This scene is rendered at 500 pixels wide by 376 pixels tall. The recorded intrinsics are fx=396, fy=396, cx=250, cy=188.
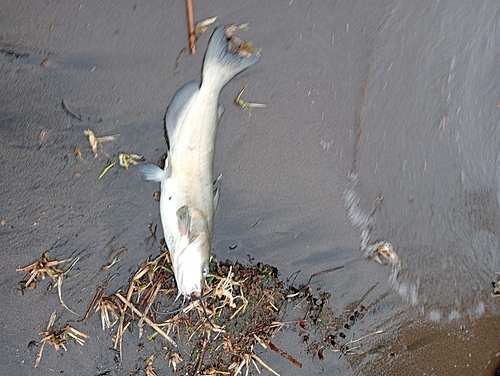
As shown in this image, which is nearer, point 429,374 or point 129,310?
point 129,310

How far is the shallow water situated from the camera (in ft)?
10.8

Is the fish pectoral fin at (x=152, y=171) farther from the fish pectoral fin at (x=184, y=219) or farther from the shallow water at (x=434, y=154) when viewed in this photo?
the shallow water at (x=434, y=154)

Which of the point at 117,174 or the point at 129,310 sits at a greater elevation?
the point at 117,174

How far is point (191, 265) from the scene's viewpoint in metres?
2.95

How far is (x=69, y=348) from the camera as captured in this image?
3.27m

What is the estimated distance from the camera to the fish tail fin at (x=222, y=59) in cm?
297

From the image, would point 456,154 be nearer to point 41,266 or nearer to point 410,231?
point 410,231

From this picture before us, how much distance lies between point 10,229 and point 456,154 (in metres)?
3.75

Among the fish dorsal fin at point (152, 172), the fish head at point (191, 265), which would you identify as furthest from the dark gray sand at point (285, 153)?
the fish head at point (191, 265)

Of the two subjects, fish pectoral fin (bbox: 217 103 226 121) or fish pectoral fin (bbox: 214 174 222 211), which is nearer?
fish pectoral fin (bbox: 217 103 226 121)

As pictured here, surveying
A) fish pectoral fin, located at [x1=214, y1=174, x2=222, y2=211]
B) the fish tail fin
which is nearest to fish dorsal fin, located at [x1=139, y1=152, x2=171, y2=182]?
fish pectoral fin, located at [x1=214, y1=174, x2=222, y2=211]

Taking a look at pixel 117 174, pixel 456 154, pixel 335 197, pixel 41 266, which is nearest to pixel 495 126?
pixel 456 154

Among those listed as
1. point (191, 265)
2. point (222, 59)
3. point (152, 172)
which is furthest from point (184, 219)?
point (222, 59)

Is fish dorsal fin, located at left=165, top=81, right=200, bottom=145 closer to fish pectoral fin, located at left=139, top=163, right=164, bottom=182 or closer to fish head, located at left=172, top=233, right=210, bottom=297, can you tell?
fish pectoral fin, located at left=139, top=163, right=164, bottom=182
